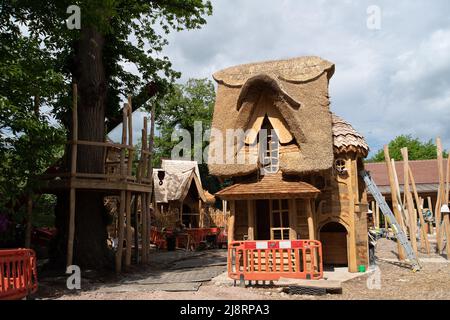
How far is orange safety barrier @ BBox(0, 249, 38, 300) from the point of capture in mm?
7418

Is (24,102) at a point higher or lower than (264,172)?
higher

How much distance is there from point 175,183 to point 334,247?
43.5 ft

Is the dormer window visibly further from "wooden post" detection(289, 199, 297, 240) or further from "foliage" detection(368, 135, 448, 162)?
"foliage" detection(368, 135, 448, 162)

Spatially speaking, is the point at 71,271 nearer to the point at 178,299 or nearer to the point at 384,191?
the point at 178,299

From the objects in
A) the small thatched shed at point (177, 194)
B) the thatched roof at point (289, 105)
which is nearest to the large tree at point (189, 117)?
the small thatched shed at point (177, 194)

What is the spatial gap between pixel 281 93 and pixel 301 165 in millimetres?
2424

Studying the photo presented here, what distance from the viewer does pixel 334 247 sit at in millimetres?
14930

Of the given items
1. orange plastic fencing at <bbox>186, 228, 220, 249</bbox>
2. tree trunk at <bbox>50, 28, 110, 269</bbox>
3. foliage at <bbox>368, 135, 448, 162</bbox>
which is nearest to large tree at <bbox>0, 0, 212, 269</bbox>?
tree trunk at <bbox>50, 28, 110, 269</bbox>

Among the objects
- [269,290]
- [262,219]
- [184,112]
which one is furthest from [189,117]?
[269,290]

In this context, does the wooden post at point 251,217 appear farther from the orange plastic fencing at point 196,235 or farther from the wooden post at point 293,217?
the orange plastic fencing at point 196,235

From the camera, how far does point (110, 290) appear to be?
9.51 m

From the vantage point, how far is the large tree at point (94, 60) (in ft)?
36.2

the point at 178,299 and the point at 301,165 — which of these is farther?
the point at 301,165
